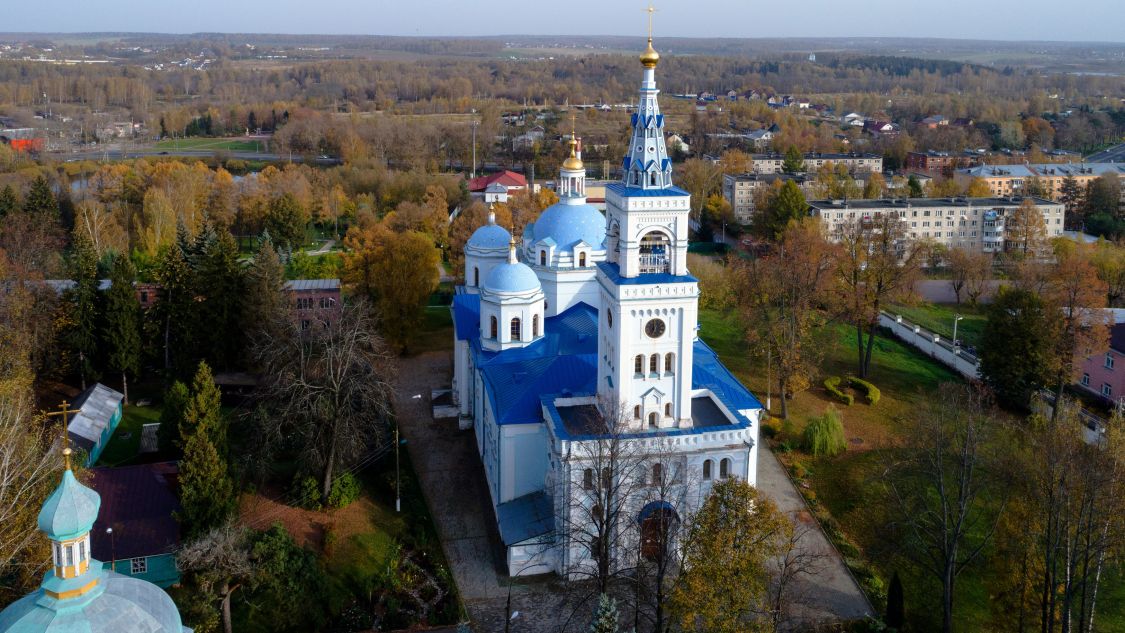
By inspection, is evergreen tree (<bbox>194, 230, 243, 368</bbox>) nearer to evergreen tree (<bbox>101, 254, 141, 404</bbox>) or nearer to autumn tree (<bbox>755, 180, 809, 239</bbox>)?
evergreen tree (<bbox>101, 254, 141, 404</bbox>)

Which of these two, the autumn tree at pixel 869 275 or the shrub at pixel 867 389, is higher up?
the autumn tree at pixel 869 275

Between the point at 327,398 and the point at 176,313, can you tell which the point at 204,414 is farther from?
the point at 176,313

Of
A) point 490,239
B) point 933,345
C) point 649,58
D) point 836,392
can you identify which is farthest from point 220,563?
point 933,345

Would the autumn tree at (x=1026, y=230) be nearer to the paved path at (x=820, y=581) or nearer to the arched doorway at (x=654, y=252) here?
the paved path at (x=820, y=581)

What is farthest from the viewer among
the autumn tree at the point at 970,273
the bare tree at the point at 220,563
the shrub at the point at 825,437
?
the autumn tree at the point at 970,273

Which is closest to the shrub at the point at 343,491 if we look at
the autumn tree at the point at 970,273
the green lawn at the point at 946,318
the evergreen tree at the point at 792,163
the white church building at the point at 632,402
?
the white church building at the point at 632,402

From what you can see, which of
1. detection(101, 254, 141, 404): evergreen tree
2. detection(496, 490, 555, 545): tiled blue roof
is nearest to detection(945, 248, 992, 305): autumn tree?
detection(496, 490, 555, 545): tiled blue roof

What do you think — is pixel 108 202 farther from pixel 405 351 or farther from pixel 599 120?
pixel 599 120
